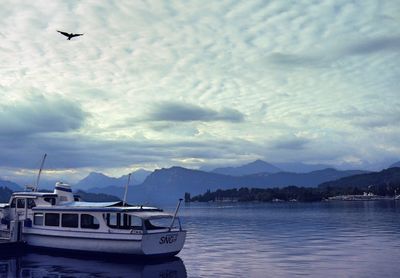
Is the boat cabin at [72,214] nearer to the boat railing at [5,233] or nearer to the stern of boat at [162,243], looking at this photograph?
the stern of boat at [162,243]

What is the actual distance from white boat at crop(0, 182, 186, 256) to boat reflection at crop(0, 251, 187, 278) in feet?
3.14

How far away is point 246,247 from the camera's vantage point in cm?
5262

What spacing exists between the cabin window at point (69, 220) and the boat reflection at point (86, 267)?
2.94 meters

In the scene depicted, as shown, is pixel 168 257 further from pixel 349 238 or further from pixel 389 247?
pixel 349 238

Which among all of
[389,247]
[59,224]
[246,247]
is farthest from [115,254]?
[389,247]

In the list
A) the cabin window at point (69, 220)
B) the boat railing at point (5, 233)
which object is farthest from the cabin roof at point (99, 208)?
the boat railing at point (5, 233)

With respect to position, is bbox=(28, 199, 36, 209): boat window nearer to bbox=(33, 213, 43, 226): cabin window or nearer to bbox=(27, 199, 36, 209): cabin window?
bbox=(27, 199, 36, 209): cabin window

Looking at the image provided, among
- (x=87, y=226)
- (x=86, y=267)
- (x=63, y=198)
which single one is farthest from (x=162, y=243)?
(x=63, y=198)

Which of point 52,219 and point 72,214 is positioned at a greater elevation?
point 72,214

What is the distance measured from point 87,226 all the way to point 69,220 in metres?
2.34

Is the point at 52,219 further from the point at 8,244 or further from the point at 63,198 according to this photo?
the point at 8,244

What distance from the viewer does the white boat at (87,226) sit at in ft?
134

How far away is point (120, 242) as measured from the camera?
41188 millimetres

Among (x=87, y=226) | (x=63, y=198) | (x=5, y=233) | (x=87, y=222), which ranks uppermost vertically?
(x=63, y=198)
